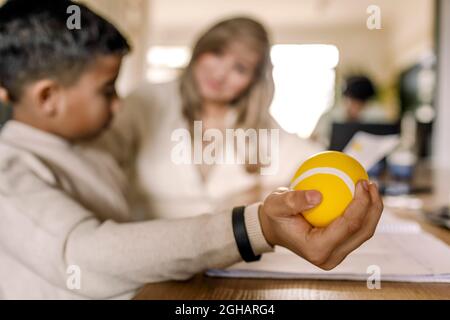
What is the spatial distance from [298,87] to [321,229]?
85 centimetres

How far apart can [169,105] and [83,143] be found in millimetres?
490

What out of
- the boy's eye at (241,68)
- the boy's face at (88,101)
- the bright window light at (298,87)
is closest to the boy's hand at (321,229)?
the boy's face at (88,101)

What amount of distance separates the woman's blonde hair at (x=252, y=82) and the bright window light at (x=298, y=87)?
0.10 feet

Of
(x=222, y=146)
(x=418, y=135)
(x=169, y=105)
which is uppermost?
(x=169, y=105)

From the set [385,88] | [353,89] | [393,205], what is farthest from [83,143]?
[385,88]

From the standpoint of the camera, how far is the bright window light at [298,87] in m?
1.16

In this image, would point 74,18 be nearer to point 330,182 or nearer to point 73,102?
point 73,102

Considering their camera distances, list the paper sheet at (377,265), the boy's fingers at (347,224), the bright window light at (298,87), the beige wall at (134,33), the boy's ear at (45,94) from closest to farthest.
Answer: the boy's fingers at (347,224) → the paper sheet at (377,265) → the boy's ear at (45,94) → the bright window light at (298,87) → the beige wall at (134,33)

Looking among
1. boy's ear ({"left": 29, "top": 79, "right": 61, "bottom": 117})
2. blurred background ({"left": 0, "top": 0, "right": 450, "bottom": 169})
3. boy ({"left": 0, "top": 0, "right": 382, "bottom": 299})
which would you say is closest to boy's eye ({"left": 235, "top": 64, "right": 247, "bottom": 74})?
boy ({"left": 0, "top": 0, "right": 382, "bottom": 299})

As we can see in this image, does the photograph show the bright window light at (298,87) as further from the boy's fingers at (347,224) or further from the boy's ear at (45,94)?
the boy's fingers at (347,224)

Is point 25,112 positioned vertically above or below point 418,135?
above

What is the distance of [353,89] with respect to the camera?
303 centimetres

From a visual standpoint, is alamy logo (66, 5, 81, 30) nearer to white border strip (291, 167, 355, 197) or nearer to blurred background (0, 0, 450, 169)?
white border strip (291, 167, 355, 197)

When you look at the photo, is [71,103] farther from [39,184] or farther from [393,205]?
[393,205]
